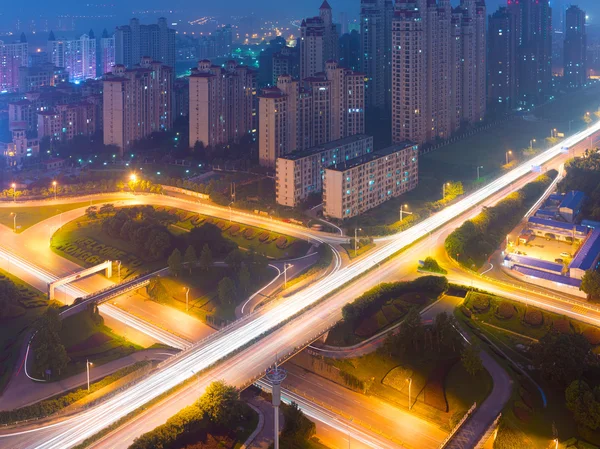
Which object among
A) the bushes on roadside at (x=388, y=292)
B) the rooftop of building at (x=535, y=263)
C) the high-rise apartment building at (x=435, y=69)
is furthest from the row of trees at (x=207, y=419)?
the high-rise apartment building at (x=435, y=69)

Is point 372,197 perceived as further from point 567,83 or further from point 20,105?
point 567,83

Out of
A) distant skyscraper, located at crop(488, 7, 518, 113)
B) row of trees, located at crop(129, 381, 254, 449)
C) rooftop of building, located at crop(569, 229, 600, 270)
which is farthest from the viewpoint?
distant skyscraper, located at crop(488, 7, 518, 113)

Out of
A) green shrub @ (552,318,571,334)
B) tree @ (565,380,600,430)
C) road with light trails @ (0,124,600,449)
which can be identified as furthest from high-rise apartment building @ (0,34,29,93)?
tree @ (565,380,600,430)

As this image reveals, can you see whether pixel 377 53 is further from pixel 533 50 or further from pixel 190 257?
pixel 190 257

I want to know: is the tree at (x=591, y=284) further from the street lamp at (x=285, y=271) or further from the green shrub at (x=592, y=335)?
the street lamp at (x=285, y=271)

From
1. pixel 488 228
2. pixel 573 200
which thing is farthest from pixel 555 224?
pixel 573 200

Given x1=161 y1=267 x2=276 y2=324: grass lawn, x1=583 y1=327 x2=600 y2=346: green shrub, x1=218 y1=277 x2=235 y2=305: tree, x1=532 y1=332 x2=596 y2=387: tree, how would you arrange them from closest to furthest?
x1=532 y1=332 x2=596 y2=387: tree < x1=583 y1=327 x2=600 y2=346: green shrub < x1=161 y1=267 x2=276 y2=324: grass lawn < x1=218 y1=277 x2=235 y2=305: tree

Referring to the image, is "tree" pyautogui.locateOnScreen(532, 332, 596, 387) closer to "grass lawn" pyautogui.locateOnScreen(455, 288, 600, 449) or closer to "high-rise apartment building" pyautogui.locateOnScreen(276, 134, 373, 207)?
"grass lawn" pyautogui.locateOnScreen(455, 288, 600, 449)

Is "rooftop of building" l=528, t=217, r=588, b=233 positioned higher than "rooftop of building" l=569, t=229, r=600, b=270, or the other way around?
"rooftop of building" l=528, t=217, r=588, b=233

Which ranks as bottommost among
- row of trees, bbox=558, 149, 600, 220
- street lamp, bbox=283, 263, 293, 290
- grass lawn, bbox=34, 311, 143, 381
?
grass lawn, bbox=34, 311, 143, 381
